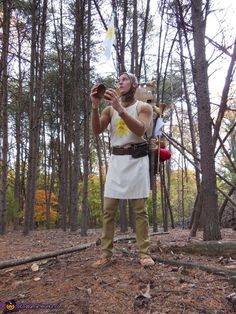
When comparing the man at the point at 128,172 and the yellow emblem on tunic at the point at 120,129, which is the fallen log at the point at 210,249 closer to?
the man at the point at 128,172

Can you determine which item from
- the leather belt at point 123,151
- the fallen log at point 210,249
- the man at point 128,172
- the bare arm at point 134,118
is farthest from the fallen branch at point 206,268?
the bare arm at point 134,118

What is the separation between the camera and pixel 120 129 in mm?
3371

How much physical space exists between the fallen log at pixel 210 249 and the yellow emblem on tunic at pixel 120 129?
57.1 inches

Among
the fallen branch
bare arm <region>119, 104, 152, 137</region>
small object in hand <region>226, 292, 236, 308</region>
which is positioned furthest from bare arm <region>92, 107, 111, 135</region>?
small object in hand <region>226, 292, 236, 308</region>

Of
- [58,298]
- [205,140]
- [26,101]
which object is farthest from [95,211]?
[58,298]

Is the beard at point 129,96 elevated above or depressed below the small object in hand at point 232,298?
above

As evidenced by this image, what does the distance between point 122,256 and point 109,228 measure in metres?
0.52

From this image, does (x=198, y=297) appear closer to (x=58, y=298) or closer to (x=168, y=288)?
(x=168, y=288)

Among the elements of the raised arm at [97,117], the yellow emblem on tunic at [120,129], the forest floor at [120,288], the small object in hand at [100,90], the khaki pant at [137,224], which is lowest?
the forest floor at [120,288]

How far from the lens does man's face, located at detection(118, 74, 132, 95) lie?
10.8 ft

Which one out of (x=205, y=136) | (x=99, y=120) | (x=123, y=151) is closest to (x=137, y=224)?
(x=123, y=151)

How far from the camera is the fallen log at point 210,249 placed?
12.0 feet

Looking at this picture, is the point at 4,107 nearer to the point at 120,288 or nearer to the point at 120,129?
the point at 120,129

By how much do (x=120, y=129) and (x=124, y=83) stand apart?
42 cm
